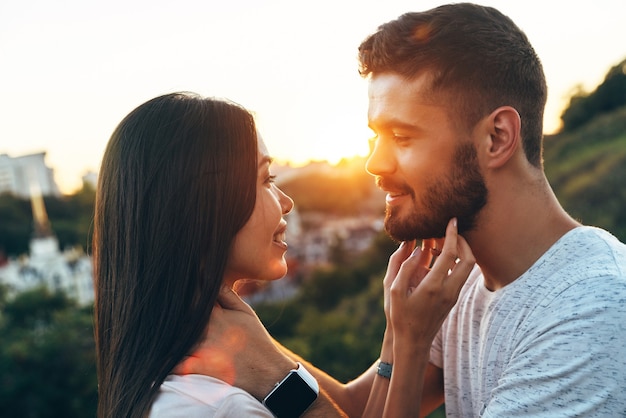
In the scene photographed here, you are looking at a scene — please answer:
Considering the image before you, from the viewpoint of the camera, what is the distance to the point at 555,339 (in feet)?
6.10

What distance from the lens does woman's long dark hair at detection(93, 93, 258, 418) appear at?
6.29ft

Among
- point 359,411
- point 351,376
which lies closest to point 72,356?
point 351,376

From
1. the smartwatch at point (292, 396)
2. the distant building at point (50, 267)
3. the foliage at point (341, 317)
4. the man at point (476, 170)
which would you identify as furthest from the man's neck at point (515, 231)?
the distant building at point (50, 267)

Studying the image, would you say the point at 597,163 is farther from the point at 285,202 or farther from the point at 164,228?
the point at 164,228

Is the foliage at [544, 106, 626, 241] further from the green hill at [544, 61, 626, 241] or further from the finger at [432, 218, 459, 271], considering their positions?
the finger at [432, 218, 459, 271]

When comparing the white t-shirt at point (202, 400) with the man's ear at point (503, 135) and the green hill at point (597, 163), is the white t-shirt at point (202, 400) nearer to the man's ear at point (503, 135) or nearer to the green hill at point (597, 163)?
the man's ear at point (503, 135)

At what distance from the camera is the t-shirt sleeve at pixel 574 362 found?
5.75ft

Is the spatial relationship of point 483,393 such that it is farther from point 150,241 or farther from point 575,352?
point 150,241

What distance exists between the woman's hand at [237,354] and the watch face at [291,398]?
0.03 metres

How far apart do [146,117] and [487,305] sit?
141 cm

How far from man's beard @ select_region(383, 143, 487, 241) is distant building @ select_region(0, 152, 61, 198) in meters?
63.6

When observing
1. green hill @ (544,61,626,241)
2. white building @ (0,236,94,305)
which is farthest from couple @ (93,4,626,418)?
white building @ (0,236,94,305)

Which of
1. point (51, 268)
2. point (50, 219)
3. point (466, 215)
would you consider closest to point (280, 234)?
point (466, 215)

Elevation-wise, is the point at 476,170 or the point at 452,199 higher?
the point at 476,170
